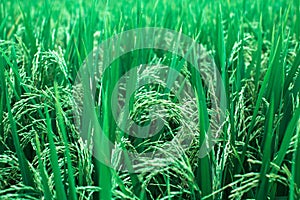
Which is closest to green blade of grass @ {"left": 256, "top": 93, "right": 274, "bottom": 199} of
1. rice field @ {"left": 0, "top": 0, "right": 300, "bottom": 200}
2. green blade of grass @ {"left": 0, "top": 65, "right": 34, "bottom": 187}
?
rice field @ {"left": 0, "top": 0, "right": 300, "bottom": 200}

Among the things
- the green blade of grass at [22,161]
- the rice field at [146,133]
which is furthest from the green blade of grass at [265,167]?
the green blade of grass at [22,161]

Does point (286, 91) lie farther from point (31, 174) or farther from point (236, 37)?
point (31, 174)

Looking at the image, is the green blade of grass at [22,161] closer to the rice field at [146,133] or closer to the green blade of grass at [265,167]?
the rice field at [146,133]

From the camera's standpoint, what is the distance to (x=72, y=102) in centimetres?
105

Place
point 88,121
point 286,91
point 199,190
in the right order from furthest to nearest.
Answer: point 286,91 → point 88,121 → point 199,190

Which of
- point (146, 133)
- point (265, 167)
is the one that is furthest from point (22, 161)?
point (265, 167)

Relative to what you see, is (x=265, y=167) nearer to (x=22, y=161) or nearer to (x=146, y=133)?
(x=146, y=133)

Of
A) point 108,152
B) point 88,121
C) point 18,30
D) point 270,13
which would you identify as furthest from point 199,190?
point 270,13

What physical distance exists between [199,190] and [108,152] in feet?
0.64

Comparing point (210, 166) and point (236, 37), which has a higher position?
point (236, 37)

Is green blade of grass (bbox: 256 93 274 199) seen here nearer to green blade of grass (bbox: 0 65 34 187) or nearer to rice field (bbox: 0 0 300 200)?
rice field (bbox: 0 0 300 200)

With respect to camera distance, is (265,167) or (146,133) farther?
(146,133)

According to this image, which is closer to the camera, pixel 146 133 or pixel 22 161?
pixel 22 161

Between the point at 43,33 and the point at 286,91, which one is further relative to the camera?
the point at 43,33
